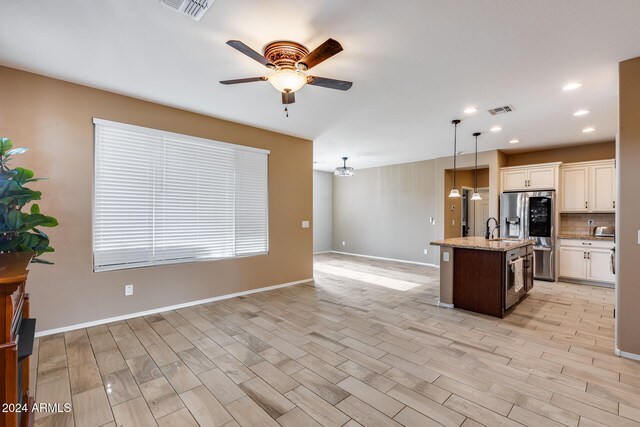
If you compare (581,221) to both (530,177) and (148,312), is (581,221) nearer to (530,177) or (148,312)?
(530,177)

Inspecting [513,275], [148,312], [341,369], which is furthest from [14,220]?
[513,275]

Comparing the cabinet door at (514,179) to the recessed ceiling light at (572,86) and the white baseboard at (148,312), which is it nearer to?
the recessed ceiling light at (572,86)

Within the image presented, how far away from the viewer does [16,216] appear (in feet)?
4.90

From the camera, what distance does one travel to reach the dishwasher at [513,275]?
12.6 ft

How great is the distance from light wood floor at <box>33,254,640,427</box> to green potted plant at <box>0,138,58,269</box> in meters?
1.19

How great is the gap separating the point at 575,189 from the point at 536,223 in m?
0.96

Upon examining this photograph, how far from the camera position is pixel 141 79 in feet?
10.5

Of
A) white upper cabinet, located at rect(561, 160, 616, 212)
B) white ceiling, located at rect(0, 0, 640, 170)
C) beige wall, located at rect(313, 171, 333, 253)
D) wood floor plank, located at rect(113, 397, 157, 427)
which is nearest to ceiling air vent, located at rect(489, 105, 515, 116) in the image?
white ceiling, located at rect(0, 0, 640, 170)

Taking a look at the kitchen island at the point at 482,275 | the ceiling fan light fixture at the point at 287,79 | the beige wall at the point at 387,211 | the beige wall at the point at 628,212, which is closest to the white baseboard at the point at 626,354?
the beige wall at the point at 628,212

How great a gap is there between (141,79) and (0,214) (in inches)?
90.2

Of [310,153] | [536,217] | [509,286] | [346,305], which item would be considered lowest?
[346,305]

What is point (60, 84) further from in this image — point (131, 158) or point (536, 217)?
point (536, 217)

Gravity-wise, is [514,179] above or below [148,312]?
above

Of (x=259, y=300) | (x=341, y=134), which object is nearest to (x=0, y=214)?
(x=259, y=300)
